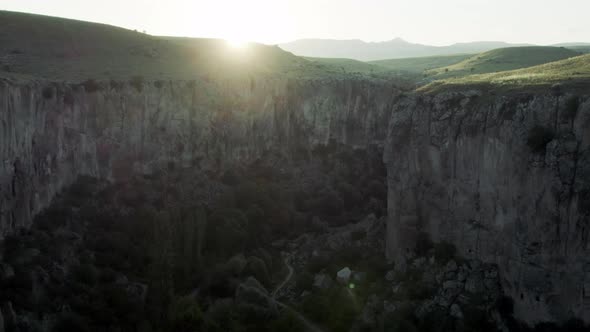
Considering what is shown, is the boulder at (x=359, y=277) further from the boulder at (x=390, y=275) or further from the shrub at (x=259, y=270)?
the shrub at (x=259, y=270)

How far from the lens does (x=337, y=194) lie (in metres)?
40.7

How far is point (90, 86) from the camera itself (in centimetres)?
3428

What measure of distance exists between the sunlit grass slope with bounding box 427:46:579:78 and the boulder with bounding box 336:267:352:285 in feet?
114

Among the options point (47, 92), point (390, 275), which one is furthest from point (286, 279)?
point (47, 92)

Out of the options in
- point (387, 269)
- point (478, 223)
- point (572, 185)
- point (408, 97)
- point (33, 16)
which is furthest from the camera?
point (33, 16)

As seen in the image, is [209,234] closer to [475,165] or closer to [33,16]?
[475,165]

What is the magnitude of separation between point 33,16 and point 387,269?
40329mm

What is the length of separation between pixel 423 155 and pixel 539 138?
263 inches

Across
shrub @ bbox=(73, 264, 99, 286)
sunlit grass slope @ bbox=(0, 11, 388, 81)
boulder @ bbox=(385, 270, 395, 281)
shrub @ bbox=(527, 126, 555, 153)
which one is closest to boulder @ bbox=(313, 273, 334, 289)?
boulder @ bbox=(385, 270, 395, 281)

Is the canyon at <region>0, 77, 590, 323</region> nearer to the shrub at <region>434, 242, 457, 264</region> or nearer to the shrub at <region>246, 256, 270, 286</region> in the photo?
the shrub at <region>434, 242, 457, 264</region>

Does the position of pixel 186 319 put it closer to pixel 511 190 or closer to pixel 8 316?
pixel 8 316

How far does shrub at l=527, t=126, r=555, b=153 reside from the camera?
20.3m

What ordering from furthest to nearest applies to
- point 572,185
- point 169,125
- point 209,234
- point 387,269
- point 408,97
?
point 169,125 < point 209,234 < point 408,97 < point 387,269 < point 572,185

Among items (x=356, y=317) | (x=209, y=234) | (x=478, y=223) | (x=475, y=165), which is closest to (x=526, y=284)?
(x=478, y=223)
